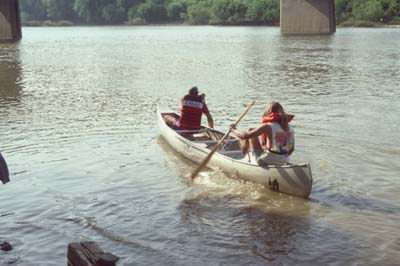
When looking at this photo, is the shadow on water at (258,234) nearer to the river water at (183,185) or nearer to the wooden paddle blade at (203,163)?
the river water at (183,185)

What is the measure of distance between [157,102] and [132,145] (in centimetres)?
693

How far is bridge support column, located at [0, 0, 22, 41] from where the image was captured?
56250mm

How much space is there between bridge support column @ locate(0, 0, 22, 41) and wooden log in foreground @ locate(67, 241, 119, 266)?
5312 centimetres

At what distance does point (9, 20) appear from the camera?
58.1 metres

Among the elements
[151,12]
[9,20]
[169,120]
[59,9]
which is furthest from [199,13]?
[169,120]

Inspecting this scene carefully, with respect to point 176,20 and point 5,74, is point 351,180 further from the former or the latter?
point 176,20

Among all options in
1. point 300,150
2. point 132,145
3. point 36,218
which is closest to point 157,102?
point 132,145

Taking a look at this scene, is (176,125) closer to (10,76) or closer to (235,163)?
(235,163)

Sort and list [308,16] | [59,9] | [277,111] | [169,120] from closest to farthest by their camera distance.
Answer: [277,111], [169,120], [308,16], [59,9]

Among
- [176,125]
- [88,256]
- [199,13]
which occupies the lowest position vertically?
[176,125]

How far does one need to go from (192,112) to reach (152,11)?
12603 centimetres

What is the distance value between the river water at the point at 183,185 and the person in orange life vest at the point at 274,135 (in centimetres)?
63

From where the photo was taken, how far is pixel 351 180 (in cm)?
1178

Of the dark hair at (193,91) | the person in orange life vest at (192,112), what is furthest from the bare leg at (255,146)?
the dark hair at (193,91)
